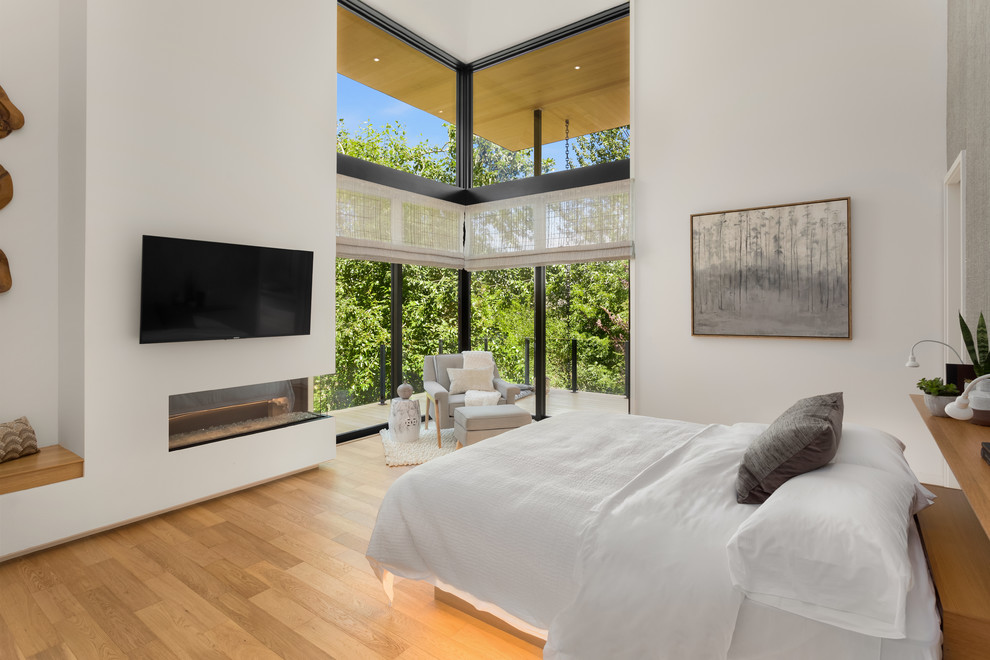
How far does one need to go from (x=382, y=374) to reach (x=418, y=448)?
976 mm

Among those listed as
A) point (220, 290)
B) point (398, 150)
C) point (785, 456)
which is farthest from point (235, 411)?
point (785, 456)

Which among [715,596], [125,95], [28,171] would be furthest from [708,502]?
[28,171]

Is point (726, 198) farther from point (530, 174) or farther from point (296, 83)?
point (296, 83)

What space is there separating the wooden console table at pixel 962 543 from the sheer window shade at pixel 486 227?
10.4ft

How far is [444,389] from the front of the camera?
494cm

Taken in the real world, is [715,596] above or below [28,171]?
below

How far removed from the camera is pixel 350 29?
479cm

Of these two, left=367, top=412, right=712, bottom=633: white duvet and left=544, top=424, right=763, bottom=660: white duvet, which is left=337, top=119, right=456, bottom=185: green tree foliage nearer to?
left=367, top=412, right=712, bottom=633: white duvet

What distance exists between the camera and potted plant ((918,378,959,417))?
1982 mm

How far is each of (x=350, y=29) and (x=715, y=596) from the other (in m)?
5.20

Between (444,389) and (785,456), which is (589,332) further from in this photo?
(785,456)

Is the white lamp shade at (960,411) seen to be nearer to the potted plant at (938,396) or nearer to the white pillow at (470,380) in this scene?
the potted plant at (938,396)

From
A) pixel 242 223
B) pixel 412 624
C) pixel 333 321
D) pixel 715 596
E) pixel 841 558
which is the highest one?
pixel 242 223

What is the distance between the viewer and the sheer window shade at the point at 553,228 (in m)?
4.76
